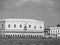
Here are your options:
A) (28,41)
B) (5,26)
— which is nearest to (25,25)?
(5,26)

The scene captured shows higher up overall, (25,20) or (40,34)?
(25,20)

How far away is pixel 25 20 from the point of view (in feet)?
269

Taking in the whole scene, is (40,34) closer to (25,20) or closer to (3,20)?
(25,20)

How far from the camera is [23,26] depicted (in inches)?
3246

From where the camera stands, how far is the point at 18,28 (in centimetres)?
8244

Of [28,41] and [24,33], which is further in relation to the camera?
[24,33]

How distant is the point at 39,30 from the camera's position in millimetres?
82375

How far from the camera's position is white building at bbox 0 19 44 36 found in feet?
268

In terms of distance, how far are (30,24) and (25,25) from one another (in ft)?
6.10

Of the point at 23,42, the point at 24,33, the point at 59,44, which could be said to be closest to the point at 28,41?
the point at 23,42

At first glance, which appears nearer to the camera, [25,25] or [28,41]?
[28,41]

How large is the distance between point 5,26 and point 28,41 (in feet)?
142

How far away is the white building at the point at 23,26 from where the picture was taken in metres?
81.6

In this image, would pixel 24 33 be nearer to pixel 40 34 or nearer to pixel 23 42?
pixel 40 34
